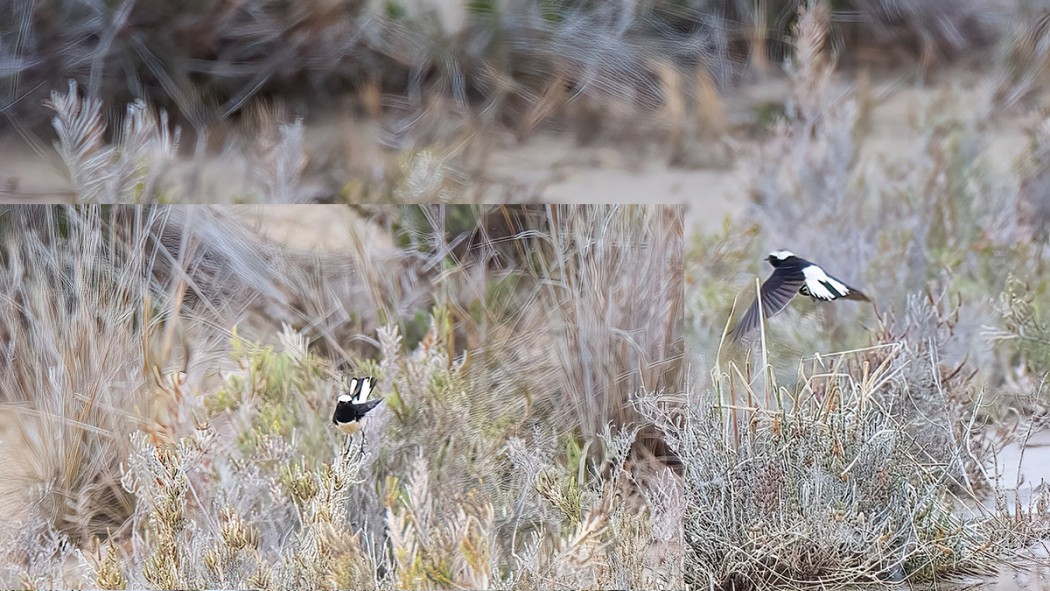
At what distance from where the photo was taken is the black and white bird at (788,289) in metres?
2.84

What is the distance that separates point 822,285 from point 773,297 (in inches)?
6.4

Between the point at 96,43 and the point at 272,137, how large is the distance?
62 centimetres

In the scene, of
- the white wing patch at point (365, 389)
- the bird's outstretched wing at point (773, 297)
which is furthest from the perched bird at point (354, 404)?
the bird's outstretched wing at point (773, 297)

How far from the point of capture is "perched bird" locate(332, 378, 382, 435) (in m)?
2.73

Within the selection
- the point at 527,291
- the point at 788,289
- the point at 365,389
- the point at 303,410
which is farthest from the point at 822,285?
the point at 303,410

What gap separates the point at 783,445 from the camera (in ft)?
8.91

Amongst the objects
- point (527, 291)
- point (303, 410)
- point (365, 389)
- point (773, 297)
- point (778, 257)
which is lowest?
point (303, 410)

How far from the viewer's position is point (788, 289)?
2846 millimetres

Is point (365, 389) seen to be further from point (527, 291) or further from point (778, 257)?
point (778, 257)

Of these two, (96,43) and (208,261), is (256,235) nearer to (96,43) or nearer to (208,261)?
(208,261)

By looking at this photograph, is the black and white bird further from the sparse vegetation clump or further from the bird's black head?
the sparse vegetation clump

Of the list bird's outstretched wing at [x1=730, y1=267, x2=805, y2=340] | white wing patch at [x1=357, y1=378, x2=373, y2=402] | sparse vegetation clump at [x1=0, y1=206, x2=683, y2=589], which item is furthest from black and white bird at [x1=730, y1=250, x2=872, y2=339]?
white wing patch at [x1=357, y1=378, x2=373, y2=402]

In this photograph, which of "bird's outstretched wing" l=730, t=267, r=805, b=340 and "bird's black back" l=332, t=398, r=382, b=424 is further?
"bird's outstretched wing" l=730, t=267, r=805, b=340

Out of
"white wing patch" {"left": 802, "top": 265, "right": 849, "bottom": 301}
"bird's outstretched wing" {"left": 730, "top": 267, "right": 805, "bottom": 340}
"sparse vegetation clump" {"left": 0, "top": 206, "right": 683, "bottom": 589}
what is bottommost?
"sparse vegetation clump" {"left": 0, "top": 206, "right": 683, "bottom": 589}
